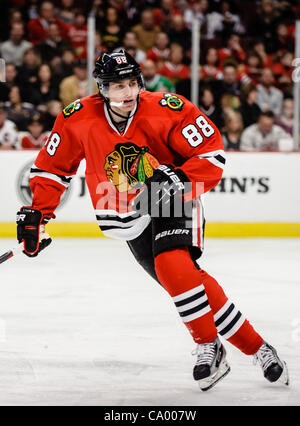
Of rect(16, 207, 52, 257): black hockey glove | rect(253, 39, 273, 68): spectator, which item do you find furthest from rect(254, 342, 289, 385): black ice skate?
rect(253, 39, 273, 68): spectator

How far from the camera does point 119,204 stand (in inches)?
112

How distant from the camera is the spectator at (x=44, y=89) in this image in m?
7.26

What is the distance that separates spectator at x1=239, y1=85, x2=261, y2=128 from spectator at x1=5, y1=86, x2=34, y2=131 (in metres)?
2.05

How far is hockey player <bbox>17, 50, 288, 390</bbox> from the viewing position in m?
2.66

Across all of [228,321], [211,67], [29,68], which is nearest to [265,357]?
[228,321]

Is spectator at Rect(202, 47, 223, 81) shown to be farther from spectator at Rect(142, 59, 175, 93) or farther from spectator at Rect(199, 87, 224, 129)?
spectator at Rect(142, 59, 175, 93)

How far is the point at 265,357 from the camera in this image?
2805mm

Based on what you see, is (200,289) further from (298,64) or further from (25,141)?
(298,64)

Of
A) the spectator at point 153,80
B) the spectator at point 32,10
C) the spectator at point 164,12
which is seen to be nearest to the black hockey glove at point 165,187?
the spectator at point 153,80

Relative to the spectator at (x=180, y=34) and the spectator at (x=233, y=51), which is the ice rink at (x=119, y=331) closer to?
the spectator at (x=180, y=34)

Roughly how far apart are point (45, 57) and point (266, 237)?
8.99 ft

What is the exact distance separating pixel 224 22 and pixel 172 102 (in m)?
6.43

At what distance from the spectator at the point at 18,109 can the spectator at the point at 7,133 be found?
0.14ft

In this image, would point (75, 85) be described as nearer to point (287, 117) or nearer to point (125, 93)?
point (287, 117)
